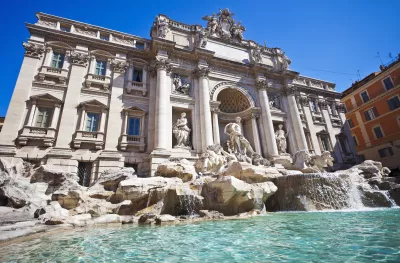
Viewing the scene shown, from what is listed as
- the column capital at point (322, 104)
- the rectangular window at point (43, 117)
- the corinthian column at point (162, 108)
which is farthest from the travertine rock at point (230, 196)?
the column capital at point (322, 104)

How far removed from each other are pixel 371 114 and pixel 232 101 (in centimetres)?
1800

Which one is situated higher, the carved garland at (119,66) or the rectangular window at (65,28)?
the rectangular window at (65,28)

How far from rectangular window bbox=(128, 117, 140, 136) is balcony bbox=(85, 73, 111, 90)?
2940mm

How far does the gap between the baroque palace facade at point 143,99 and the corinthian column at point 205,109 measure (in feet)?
0.27

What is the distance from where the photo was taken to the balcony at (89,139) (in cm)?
1199

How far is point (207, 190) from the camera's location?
7.63m

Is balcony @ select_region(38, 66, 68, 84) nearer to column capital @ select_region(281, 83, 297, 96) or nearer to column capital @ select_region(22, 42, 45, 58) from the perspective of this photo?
column capital @ select_region(22, 42, 45, 58)

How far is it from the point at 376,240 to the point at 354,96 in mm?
29591

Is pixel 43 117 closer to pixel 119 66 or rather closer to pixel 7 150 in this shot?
pixel 7 150

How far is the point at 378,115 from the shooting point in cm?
2302

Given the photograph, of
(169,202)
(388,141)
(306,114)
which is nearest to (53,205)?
(169,202)

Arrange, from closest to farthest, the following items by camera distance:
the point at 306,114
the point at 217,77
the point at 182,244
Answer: the point at 182,244
the point at 217,77
the point at 306,114

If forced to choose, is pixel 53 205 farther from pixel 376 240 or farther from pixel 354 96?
pixel 354 96

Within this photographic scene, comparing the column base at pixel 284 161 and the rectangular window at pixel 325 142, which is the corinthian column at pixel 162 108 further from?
the rectangular window at pixel 325 142
